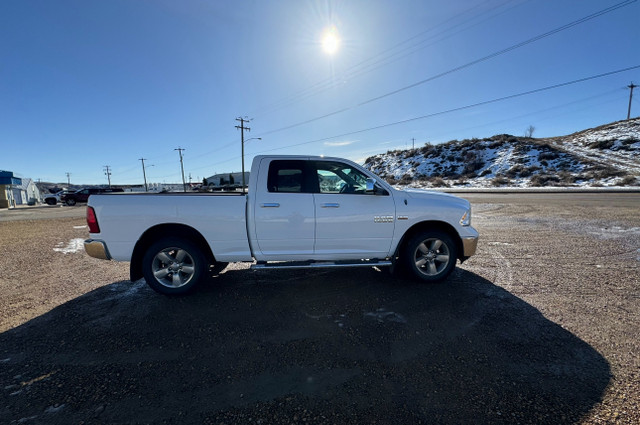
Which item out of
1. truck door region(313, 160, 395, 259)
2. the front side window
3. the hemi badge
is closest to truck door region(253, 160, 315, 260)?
truck door region(313, 160, 395, 259)

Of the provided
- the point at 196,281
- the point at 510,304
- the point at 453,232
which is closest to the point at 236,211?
the point at 196,281

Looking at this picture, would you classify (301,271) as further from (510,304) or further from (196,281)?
(510,304)

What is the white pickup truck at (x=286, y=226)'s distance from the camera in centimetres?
382

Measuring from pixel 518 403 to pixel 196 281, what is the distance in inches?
149

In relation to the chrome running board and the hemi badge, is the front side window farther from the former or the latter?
the chrome running board

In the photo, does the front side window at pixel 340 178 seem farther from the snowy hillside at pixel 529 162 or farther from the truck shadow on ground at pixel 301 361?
the snowy hillside at pixel 529 162

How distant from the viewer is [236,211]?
3.87 metres

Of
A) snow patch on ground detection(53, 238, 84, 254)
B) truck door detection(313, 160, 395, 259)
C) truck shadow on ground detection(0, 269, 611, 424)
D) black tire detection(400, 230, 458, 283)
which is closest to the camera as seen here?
truck shadow on ground detection(0, 269, 611, 424)

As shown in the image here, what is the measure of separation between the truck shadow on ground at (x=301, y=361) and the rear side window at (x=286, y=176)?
156 centimetres

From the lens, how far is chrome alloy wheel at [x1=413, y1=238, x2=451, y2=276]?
4223 millimetres

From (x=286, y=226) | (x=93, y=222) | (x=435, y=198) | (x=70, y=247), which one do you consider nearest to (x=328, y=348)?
(x=286, y=226)

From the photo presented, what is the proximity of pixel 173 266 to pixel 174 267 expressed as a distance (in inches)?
0.8

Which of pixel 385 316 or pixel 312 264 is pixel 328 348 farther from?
pixel 312 264

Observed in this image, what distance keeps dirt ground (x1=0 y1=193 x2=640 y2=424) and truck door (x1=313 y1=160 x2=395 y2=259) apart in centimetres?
59
